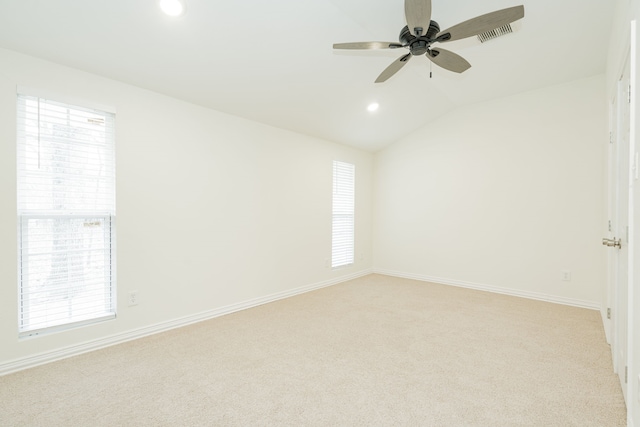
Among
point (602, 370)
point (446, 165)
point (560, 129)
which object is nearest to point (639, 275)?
point (602, 370)

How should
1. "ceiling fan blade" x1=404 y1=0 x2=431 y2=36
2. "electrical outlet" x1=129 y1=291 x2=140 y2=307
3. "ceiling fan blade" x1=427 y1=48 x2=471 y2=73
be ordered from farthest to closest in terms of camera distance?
"electrical outlet" x1=129 y1=291 x2=140 y2=307 < "ceiling fan blade" x1=427 y1=48 x2=471 y2=73 < "ceiling fan blade" x1=404 y1=0 x2=431 y2=36

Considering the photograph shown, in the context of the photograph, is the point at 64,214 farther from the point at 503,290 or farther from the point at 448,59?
the point at 503,290

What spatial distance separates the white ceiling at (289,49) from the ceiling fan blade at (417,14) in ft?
2.59

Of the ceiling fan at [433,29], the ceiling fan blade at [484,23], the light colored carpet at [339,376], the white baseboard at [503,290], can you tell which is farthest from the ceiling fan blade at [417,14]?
the white baseboard at [503,290]

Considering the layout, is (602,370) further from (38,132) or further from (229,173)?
(38,132)

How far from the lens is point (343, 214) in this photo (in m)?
5.25

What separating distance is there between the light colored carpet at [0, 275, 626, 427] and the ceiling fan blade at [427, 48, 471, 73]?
2325 millimetres

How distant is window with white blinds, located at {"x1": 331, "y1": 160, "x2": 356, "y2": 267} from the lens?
509 cm

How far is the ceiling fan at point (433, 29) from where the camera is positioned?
1.75 m

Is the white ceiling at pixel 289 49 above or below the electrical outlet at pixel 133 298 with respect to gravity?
above

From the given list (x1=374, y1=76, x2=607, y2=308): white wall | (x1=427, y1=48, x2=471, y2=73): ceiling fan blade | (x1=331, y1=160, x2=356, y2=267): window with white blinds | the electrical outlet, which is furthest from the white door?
the electrical outlet

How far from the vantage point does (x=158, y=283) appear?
3018mm

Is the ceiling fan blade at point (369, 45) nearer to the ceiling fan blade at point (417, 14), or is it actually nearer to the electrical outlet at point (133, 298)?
the ceiling fan blade at point (417, 14)

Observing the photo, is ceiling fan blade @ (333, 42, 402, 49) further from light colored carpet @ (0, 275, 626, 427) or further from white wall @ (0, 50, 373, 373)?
light colored carpet @ (0, 275, 626, 427)
